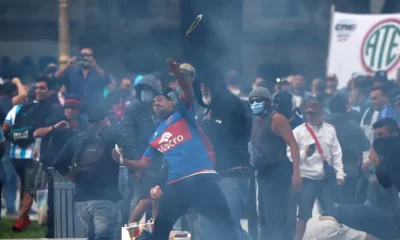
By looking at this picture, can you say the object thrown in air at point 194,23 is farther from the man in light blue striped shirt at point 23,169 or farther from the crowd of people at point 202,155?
the man in light blue striped shirt at point 23,169

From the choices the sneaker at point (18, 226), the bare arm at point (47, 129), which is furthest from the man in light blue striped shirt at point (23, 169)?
the bare arm at point (47, 129)

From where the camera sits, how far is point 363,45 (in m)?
13.2

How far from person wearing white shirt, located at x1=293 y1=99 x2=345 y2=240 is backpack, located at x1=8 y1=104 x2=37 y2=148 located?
2.68 meters

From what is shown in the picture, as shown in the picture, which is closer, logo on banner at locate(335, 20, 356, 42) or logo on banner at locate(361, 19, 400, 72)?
logo on banner at locate(361, 19, 400, 72)

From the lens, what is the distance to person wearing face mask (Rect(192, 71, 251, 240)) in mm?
8109

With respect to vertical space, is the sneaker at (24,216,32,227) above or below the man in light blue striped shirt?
below

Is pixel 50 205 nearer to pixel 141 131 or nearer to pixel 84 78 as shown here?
pixel 141 131

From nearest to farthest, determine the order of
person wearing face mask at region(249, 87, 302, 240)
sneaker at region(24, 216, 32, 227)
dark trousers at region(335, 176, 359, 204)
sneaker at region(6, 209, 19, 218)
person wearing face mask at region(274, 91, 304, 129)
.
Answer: person wearing face mask at region(249, 87, 302, 240) < person wearing face mask at region(274, 91, 304, 129) < dark trousers at region(335, 176, 359, 204) < sneaker at region(24, 216, 32, 227) < sneaker at region(6, 209, 19, 218)

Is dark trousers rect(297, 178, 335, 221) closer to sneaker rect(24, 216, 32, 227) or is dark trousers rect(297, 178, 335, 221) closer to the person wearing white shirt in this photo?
the person wearing white shirt

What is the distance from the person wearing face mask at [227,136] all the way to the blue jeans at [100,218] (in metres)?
0.75

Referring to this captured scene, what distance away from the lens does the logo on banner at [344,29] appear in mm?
13168

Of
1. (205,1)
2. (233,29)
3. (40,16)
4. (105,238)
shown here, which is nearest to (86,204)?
(105,238)

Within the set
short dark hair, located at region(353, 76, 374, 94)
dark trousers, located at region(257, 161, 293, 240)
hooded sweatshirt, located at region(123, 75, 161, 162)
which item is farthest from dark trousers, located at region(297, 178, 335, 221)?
short dark hair, located at region(353, 76, 374, 94)

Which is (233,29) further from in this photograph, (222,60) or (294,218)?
(294,218)
